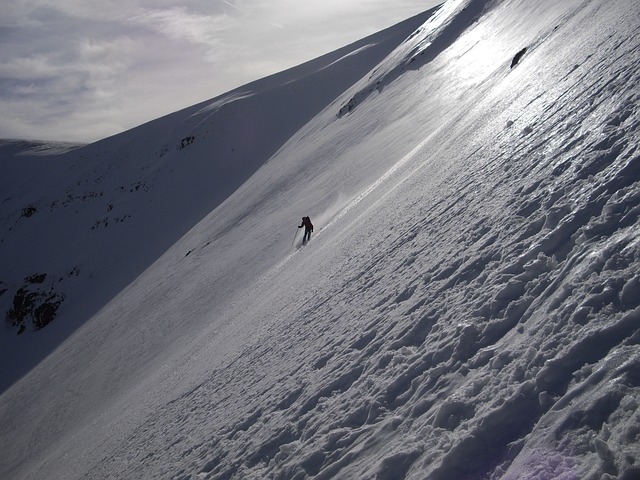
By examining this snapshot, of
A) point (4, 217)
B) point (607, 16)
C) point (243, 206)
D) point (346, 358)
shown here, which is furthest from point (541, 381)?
point (4, 217)

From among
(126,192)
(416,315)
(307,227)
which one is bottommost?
(416,315)

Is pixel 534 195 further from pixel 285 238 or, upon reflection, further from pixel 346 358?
pixel 285 238

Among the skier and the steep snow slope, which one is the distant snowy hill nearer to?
the skier

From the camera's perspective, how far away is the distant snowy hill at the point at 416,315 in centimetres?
388

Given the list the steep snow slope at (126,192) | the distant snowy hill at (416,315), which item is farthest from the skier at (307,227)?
the steep snow slope at (126,192)

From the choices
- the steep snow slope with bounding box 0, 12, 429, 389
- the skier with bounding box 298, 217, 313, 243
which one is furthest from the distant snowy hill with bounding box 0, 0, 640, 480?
the steep snow slope with bounding box 0, 12, 429, 389

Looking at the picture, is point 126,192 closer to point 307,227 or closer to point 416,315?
point 307,227

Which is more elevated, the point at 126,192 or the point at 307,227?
the point at 126,192

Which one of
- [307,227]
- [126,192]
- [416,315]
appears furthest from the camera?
[126,192]

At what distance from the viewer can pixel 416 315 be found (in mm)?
6363

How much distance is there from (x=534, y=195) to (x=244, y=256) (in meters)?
17.2

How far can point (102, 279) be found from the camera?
1459 inches

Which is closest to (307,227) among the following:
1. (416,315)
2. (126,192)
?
(416,315)

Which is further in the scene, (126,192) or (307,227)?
(126,192)
